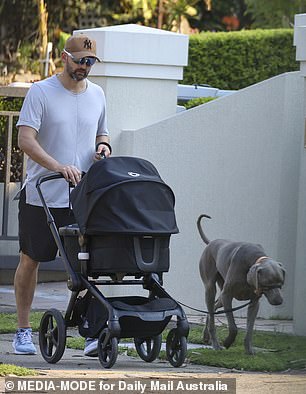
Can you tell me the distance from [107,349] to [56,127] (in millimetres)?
1481

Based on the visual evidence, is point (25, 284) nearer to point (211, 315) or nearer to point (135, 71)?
point (211, 315)

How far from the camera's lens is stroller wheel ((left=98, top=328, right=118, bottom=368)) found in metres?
6.66

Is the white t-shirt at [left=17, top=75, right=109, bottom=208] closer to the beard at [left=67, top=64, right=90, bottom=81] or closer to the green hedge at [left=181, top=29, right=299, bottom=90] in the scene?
the beard at [left=67, top=64, right=90, bottom=81]

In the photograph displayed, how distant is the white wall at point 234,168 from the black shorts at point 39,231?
8.05ft

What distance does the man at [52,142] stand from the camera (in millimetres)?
7379

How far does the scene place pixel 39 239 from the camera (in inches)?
292


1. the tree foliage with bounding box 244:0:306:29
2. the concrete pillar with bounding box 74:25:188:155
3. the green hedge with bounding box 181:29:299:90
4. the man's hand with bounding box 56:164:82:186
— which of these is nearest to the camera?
the man's hand with bounding box 56:164:82:186

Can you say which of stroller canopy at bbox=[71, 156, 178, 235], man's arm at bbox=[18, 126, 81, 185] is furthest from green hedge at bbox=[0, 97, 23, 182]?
stroller canopy at bbox=[71, 156, 178, 235]

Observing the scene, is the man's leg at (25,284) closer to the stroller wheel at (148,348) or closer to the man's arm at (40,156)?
the man's arm at (40,156)

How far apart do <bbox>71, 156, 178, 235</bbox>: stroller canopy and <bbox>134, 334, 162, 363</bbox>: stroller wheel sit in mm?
712

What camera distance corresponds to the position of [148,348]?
723 centimetres

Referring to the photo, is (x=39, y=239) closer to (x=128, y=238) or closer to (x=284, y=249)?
(x=128, y=238)

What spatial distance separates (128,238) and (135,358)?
1054 mm

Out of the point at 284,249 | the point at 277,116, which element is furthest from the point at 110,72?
the point at 284,249
